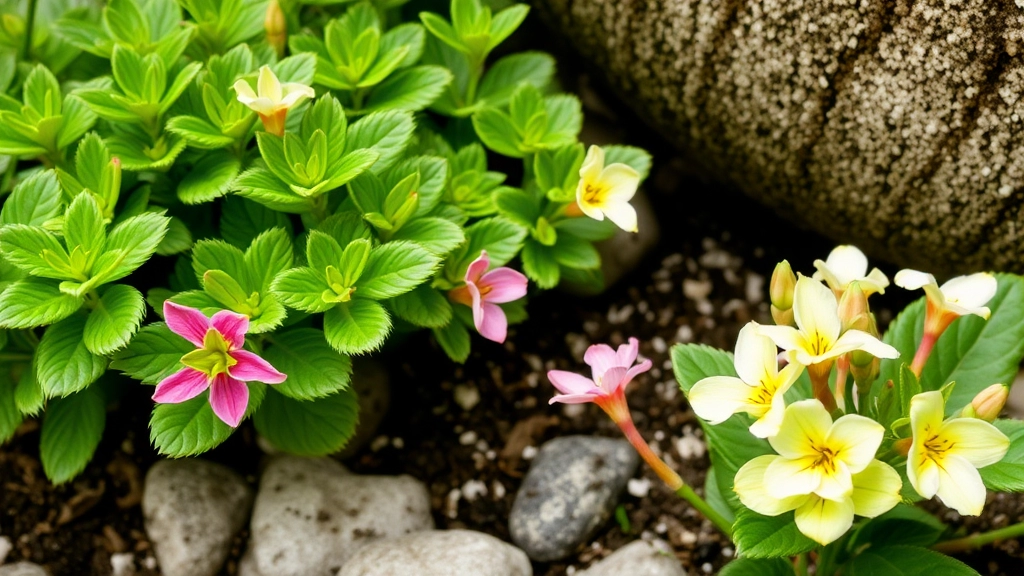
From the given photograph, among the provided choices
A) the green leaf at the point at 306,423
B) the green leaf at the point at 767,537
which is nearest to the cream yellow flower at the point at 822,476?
the green leaf at the point at 767,537

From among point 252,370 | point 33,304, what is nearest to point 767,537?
point 252,370

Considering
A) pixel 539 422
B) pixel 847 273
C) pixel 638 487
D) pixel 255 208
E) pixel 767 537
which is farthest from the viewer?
pixel 539 422

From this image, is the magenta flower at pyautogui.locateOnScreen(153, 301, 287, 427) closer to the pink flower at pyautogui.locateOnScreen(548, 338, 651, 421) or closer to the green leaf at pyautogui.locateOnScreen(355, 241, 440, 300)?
the green leaf at pyautogui.locateOnScreen(355, 241, 440, 300)

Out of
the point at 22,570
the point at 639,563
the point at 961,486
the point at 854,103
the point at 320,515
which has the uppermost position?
the point at 854,103

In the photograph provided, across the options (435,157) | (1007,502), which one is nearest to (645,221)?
(435,157)

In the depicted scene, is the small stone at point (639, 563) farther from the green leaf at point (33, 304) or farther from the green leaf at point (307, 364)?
the green leaf at point (33, 304)

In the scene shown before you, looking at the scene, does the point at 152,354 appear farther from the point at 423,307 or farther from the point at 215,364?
the point at 423,307
